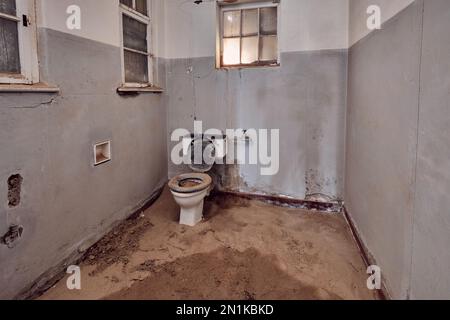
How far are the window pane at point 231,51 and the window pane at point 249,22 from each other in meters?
0.12

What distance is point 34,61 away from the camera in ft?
5.60

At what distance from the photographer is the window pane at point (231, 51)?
318cm

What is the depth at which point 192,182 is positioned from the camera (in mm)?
2871

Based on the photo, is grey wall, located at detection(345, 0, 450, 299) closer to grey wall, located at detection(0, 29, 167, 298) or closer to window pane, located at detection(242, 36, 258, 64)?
window pane, located at detection(242, 36, 258, 64)

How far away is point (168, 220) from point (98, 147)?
0.96 m

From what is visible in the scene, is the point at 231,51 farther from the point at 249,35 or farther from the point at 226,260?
the point at 226,260

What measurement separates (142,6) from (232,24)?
953 millimetres

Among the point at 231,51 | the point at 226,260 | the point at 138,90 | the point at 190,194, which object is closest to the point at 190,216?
the point at 190,194

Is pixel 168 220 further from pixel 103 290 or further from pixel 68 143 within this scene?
pixel 68 143

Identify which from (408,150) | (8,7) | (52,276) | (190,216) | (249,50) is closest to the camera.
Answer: (408,150)

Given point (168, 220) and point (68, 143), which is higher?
point (68, 143)

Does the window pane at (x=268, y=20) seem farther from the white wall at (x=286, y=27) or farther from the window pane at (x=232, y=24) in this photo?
the window pane at (x=232, y=24)

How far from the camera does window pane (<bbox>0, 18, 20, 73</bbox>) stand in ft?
5.13
